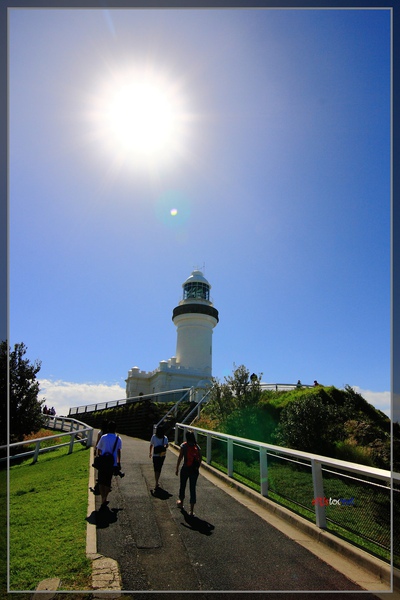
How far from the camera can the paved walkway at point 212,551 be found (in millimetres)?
4008

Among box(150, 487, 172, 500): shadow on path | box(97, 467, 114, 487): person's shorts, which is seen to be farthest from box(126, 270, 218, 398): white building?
box(97, 467, 114, 487): person's shorts

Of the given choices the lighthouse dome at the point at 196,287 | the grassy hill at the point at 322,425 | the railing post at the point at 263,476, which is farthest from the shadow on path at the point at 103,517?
the lighthouse dome at the point at 196,287

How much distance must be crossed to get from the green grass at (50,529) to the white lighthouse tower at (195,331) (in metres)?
24.4

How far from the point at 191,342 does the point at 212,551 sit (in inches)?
1228

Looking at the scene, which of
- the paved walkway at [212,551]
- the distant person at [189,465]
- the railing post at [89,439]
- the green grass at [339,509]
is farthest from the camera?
the railing post at [89,439]

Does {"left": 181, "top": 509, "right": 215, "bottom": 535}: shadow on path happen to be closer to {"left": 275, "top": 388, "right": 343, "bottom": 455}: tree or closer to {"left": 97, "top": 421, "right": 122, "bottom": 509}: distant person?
{"left": 97, "top": 421, "right": 122, "bottom": 509}: distant person

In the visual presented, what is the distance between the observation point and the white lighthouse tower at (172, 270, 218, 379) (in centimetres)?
3562

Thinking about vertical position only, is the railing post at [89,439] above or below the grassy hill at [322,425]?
below

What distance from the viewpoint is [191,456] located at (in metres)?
7.12

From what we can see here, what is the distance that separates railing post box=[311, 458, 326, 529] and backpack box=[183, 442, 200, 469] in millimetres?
2021

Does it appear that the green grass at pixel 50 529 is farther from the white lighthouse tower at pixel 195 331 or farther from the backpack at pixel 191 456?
the white lighthouse tower at pixel 195 331

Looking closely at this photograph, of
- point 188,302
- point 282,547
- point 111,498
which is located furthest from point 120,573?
point 188,302

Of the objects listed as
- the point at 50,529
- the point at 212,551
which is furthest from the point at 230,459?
the point at 212,551

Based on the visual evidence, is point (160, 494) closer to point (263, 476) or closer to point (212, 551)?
point (263, 476)
